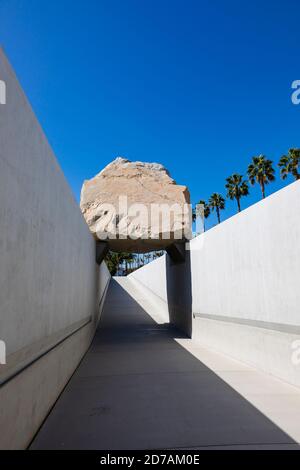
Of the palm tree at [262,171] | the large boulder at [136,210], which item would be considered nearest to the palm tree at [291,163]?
the palm tree at [262,171]

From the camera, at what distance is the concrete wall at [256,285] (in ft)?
18.1

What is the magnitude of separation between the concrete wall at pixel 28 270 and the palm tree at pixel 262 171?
29.6m

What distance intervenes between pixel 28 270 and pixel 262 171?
31.6m

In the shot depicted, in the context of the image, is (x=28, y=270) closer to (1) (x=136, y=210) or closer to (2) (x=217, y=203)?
(1) (x=136, y=210)

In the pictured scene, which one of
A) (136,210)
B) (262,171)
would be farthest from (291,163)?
(136,210)

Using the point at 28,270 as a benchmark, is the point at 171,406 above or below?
below

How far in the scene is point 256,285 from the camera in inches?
264

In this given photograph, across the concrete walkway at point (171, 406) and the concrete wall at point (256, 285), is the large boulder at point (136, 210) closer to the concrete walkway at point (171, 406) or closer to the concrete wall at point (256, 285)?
the concrete wall at point (256, 285)

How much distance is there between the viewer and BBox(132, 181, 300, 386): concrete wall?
18.1 ft

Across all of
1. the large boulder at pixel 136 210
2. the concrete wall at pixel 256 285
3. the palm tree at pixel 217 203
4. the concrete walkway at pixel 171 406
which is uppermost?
the palm tree at pixel 217 203

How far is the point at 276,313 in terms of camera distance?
596cm

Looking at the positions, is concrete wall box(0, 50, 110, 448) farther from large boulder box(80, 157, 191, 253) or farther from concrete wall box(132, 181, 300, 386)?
large boulder box(80, 157, 191, 253)
